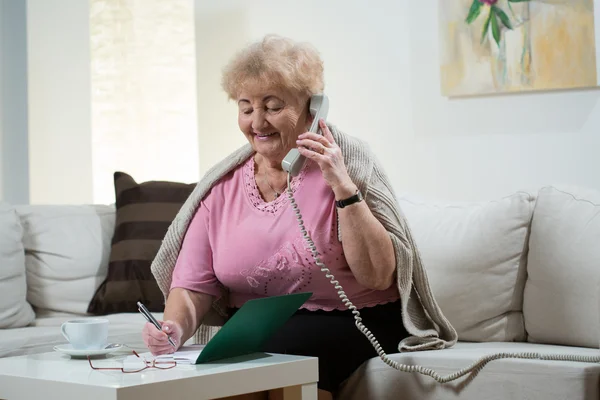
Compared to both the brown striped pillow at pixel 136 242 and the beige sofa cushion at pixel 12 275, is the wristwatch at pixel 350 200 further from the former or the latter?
the beige sofa cushion at pixel 12 275

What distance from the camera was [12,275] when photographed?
2.85 meters

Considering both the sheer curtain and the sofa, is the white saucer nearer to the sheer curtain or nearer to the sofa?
the sofa

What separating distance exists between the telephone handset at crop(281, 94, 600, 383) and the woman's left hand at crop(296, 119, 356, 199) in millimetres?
75

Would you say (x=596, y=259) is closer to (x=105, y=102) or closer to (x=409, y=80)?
(x=409, y=80)

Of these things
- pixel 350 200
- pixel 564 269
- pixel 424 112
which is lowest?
pixel 564 269

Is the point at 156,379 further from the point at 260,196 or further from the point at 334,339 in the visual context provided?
the point at 260,196

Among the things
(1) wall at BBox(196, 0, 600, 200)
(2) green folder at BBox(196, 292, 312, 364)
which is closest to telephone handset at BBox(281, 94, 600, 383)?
(2) green folder at BBox(196, 292, 312, 364)

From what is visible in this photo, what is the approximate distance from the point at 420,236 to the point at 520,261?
0.31m

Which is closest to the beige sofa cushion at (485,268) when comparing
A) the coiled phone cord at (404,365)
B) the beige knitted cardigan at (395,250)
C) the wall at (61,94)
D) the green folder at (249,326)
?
the beige knitted cardigan at (395,250)

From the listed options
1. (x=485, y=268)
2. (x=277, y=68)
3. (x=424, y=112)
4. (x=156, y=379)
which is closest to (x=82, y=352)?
(x=156, y=379)

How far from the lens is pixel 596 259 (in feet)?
7.08

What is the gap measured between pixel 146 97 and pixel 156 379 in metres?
2.56

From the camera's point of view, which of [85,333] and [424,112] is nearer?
[85,333]

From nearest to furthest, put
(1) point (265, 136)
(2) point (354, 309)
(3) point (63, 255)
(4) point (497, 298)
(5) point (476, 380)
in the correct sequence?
(5) point (476, 380) → (2) point (354, 309) → (1) point (265, 136) → (4) point (497, 298) → (3) point (63, 255)
